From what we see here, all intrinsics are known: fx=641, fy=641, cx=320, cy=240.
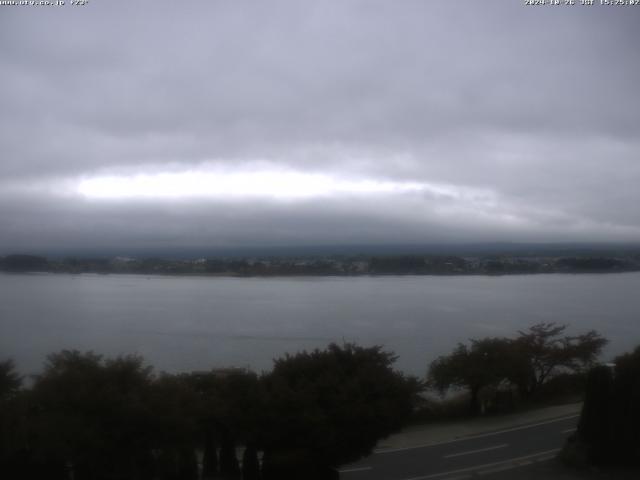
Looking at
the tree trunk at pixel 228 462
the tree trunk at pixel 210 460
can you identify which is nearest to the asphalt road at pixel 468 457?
the tree trunk at pixel 228 462

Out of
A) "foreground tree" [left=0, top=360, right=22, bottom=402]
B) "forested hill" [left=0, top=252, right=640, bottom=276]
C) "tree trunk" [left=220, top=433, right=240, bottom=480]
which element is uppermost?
"forested hill" [left=0, top=252, right=640, bottom=276]

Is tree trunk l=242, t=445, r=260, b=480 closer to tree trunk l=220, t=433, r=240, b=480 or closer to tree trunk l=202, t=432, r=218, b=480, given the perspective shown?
tree trunk l=220, t=433, r=240, b=480

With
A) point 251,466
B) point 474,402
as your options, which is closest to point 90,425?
point 251,466

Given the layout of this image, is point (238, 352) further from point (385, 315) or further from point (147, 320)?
point (385, 315)

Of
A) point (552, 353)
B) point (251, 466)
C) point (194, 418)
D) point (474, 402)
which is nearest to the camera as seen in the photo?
point (194, 418)

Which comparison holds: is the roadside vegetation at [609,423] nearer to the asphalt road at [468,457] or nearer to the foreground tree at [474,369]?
the asphalt road at [468,457]

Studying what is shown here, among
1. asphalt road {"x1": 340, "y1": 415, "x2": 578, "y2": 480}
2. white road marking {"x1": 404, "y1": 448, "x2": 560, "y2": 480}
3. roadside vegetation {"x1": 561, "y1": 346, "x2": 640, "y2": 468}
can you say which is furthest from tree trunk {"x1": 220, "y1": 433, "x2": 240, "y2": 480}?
roadside vegetation {"x1": 561, "y1": 346, "x2": 640, "y2": 468}

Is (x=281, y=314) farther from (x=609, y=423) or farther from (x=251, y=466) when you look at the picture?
(x=609, y=423)
